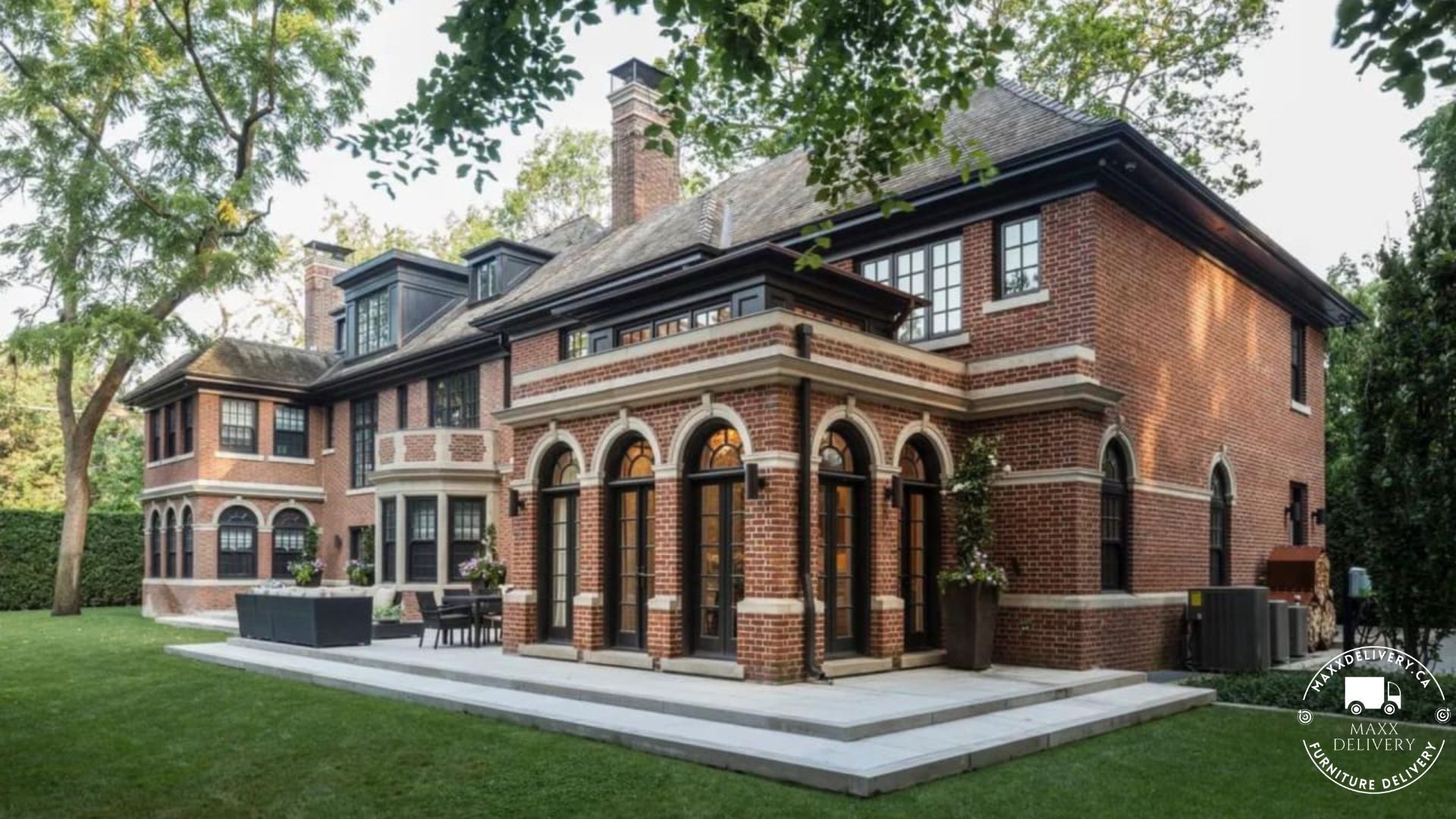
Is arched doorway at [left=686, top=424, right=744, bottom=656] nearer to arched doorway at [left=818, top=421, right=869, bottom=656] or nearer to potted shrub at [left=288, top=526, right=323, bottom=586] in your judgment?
arched doorway at [left=818, top=421, right=869, bottom=656]

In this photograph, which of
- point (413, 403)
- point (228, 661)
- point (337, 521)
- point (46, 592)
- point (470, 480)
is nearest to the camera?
point (228, 661)

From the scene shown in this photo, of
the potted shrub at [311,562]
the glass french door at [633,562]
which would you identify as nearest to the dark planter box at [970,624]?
the glass french door at [633,562]

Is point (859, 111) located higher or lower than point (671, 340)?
higher

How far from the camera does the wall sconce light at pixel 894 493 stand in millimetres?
11961

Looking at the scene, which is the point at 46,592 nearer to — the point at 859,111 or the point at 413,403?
the point at 413,403

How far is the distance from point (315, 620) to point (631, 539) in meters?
5.76

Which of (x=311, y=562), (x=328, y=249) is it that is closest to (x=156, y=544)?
(x=311, y=562)

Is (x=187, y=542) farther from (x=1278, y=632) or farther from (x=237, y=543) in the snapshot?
(x=1278, y=632)

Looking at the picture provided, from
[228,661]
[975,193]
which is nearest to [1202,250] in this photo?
[975,193]

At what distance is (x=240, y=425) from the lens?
87.5 ft

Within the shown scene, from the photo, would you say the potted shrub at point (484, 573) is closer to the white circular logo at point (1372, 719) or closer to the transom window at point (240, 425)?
the transom window at point (240, 425)

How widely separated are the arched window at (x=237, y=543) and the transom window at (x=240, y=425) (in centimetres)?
152

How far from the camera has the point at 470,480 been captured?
21.2 meters

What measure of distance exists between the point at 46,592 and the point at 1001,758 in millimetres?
28275
